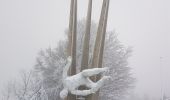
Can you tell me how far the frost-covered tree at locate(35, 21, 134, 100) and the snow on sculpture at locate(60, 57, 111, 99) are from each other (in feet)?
1.22

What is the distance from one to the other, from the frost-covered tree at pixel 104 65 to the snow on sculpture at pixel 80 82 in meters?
0.37

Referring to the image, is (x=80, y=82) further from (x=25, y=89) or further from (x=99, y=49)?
(x=25, y=89)

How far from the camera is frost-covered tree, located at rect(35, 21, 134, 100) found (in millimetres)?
1953

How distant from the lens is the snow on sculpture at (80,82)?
1.49 m

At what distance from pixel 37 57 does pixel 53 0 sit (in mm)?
364

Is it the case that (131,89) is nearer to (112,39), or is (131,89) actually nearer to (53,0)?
(112,39)

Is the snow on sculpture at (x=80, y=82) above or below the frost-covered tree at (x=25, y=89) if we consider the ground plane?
above

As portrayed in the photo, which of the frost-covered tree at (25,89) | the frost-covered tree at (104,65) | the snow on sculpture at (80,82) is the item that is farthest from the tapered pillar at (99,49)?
the frost-covered tree at (25,89)

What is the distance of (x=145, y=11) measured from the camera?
7.25 ft

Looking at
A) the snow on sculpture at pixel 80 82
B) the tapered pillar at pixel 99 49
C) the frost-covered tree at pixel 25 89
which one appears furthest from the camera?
the frost-covered tree at pixel 25 89

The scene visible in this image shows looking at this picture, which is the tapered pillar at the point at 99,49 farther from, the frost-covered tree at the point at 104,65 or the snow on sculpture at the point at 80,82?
the frost-covered tree at the point at 104,65

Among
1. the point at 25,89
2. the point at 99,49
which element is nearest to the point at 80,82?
the point at 99,49

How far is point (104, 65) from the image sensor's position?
2031 millimetres

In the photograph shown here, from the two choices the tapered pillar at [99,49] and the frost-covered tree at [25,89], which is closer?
the tapered pillar at [99,49]
